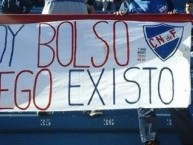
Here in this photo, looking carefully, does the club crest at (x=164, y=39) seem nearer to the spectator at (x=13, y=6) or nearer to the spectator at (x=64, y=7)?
the spectator at (x=64, y=7)

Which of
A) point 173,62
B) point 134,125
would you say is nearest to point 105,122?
point 134,125

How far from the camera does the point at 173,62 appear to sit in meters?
4.77

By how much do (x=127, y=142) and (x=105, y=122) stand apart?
0.27 meters

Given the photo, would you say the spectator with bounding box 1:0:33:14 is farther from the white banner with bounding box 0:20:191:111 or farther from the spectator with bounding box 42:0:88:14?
the white banner with bounding box 0:20:191:111

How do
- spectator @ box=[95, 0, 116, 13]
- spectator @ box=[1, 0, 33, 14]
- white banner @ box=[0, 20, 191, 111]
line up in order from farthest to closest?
spectator @ box=[95, 0, 116, 13], spectator @ box=[1, 0, 33, 14], white banner @ box=[0, 20, 191, 111]

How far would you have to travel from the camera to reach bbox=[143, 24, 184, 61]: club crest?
15.7 feet

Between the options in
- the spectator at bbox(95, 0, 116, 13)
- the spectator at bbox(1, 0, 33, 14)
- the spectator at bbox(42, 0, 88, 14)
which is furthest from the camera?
the spectator at bbox(95, 0, 116, 13)

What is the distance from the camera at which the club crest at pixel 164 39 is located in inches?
188

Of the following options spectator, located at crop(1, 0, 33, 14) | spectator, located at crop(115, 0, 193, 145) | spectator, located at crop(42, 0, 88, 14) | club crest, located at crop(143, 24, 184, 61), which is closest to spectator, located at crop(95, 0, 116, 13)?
spectator, located at crop(1, 0, 33, 14)

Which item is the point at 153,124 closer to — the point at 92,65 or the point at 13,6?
the point at 92,65

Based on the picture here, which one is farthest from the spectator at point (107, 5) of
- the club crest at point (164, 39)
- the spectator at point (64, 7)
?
the club crest at point (164, 39)

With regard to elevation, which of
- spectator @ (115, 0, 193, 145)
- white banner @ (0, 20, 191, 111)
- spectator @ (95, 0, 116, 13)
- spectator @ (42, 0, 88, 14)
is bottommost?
spectator @ (115, 0, 193, 145)

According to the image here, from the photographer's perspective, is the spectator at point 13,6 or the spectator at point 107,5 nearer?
the spectator at point 13,6

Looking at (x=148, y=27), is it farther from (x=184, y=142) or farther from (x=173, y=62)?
(x=184, y=142)
